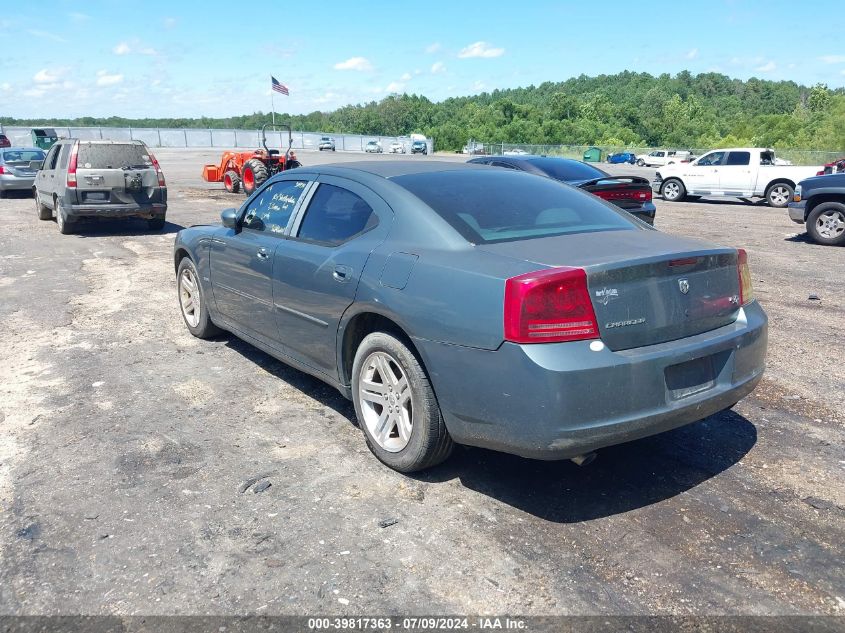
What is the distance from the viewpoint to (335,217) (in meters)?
4.28

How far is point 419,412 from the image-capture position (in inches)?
138

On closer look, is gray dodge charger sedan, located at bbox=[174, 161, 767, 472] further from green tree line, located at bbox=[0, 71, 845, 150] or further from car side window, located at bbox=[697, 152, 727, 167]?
green tree line, located at bbox=[0, 71, 845, 150]

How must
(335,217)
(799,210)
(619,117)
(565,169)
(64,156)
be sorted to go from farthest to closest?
(619,117) → (64,156) → (799,210) → (565,169) → (335,217)

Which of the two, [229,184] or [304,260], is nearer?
[304,260]

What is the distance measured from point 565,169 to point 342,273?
333 inches

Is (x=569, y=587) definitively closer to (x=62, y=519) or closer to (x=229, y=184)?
(x=62, y=519)

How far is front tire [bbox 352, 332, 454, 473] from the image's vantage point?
349cm

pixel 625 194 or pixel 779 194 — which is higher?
pixel 625 194

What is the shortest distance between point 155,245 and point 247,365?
7.21 meters

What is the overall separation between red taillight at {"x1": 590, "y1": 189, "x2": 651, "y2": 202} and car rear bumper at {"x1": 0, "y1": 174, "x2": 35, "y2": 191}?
16902 mm

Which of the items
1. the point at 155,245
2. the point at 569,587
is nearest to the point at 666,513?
the point at 569,587

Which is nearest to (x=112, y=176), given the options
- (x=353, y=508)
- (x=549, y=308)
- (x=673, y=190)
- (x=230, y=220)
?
(x=230, y=220)

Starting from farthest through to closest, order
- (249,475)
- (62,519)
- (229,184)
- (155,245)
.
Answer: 1. (229,184)
2. (155,245)
3. (249,475)
4. (62,519)

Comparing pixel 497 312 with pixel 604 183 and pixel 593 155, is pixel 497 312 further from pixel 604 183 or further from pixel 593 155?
pixel 593 155
